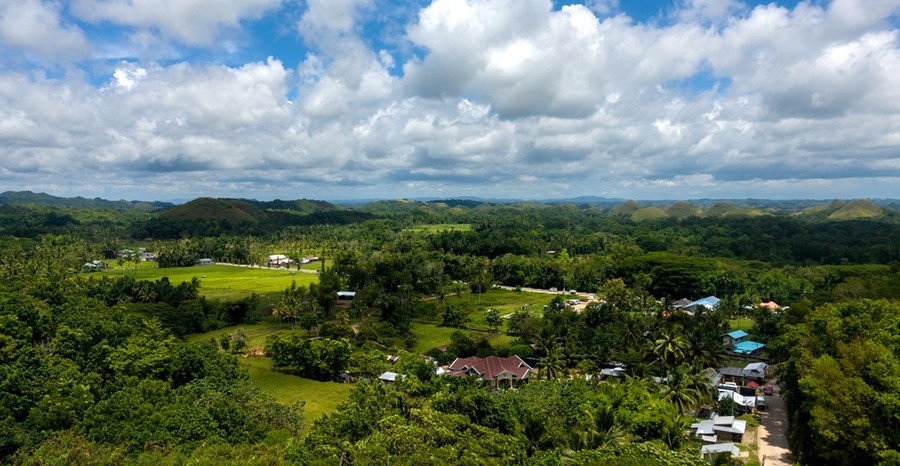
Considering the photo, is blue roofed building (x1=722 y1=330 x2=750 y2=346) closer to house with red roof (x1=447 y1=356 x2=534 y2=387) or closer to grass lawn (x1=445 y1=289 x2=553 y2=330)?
grass lawn (x1=445 y1=289 x2=553 y2=330)

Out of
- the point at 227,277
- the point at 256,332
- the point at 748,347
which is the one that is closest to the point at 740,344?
the point at 748,347

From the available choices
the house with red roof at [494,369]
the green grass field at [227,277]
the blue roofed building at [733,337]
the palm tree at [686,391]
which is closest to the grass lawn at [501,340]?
the house with red roof at [494,369]

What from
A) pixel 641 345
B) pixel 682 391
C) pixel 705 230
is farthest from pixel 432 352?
pixel 705 230

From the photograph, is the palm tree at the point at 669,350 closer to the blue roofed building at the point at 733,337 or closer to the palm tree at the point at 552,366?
the palm tree at the point at 552,366

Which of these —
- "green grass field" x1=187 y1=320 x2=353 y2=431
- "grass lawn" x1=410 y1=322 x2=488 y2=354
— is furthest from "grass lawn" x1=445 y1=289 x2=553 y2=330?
"green grass field" x1=187 y1=320 x2=353 y2=431

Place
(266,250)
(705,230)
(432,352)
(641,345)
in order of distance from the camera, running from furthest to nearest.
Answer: (705,230) < (266,250) < (432,352) < (641,345)

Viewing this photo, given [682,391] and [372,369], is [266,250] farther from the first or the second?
[682,391]
